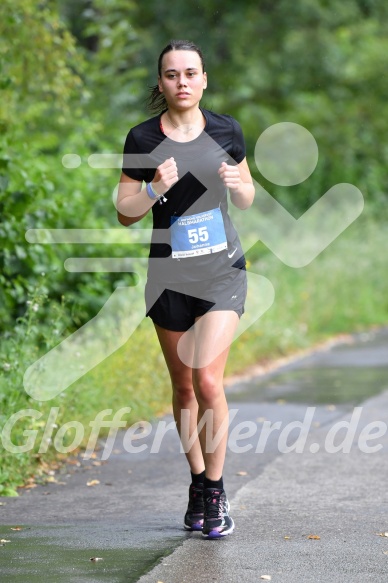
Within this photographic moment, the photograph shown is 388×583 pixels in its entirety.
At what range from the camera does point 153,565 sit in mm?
4723

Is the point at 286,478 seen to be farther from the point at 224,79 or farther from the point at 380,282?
the point at 224,79

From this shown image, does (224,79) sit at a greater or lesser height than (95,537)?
greater

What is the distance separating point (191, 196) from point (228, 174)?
0.21m

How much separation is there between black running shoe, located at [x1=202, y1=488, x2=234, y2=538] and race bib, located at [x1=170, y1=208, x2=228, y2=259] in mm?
1102

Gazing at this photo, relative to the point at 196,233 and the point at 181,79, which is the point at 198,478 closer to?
the point at 196,233

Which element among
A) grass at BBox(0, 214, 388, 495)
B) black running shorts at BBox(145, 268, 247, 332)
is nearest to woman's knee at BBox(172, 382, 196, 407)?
black running shorts at BBox(145, 268, 247, 332)

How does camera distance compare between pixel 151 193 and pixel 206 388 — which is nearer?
pixel 151 193

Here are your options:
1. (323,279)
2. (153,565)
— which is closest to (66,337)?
(153,565)

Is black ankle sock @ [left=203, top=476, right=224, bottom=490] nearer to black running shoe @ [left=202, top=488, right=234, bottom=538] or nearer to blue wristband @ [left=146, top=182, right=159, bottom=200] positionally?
black running shoe @ [left=202, top=488, right=234, bottom=538]

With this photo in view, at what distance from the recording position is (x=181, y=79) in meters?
5.14

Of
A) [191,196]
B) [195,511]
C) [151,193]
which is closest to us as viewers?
[151,193]

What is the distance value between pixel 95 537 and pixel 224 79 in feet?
65.9

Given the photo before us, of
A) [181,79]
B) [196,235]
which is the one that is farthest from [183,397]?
[181,79]

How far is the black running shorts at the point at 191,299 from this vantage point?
521 cm
